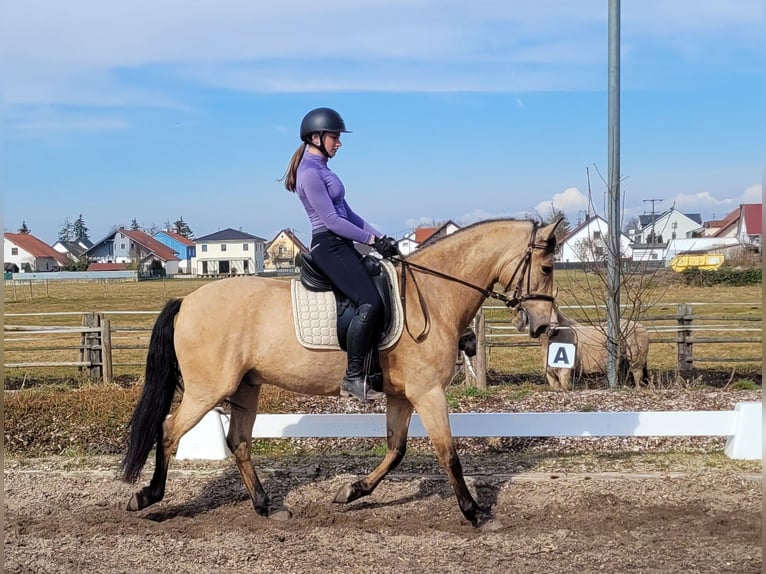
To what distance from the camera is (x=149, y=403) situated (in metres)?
5.77

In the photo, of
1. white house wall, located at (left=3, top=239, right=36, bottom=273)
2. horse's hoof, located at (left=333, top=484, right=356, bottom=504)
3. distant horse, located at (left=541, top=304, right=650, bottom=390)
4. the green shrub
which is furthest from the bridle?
A: white house wall, located at (left=3, top=239, right=36, bottom=273)

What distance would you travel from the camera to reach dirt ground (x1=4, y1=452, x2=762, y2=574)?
15.8ft

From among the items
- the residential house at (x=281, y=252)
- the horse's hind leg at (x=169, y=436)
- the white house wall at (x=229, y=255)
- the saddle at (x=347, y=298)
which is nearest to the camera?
the saddle at (x=347, y=298)

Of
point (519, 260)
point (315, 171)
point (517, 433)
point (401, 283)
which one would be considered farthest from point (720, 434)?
point (315, 171)

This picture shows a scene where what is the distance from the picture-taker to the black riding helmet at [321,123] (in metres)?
5.50

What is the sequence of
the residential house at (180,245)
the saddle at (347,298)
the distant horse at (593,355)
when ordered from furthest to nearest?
the residential house at (180,245), the distant horse at (593,355), the saddle at (347,298)

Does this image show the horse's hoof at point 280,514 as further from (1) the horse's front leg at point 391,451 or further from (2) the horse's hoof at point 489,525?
(2) the horse's hoof at point 489,525

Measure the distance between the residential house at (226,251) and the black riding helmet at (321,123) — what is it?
7242 cm

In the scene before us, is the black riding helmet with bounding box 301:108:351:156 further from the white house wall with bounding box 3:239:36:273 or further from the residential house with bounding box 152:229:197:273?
the residential house with bounding box 152:229:197:273

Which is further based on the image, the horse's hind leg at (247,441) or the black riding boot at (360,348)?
the horse's hind leg at (247,441)

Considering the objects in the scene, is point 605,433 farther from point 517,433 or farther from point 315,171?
point 315,171

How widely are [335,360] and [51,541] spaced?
2.28m

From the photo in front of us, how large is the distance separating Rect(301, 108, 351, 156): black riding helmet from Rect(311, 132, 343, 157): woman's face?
2 cm

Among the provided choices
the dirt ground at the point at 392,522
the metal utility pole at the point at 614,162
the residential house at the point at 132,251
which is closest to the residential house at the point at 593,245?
the metal utility pole at the point at 614,162
